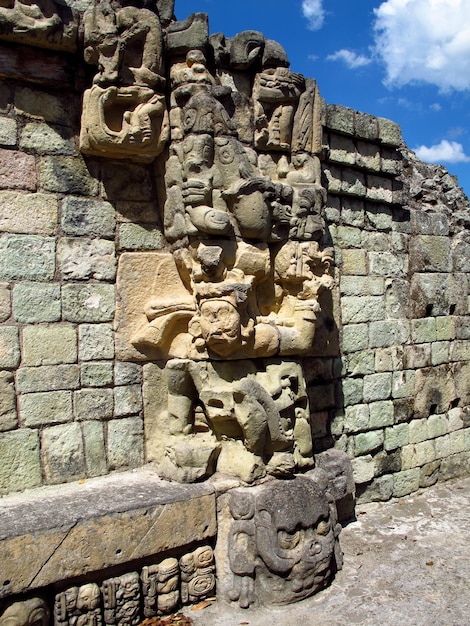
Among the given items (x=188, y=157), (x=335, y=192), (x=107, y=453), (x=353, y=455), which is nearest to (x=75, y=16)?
(x=188, y=157)

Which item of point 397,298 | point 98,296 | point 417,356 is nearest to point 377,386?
point 417,356

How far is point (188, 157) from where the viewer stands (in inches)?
151

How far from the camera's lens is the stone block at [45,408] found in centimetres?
373

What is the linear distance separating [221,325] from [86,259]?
3.43 feet

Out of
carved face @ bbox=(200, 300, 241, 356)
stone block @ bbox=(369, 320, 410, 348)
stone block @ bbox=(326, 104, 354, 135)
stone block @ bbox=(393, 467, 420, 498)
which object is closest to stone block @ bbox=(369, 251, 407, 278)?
stone block @ bbox=(369, 320, 410, 348)

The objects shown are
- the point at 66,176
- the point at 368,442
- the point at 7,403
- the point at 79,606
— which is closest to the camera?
the point at 79,606

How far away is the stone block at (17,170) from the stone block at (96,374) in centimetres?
122

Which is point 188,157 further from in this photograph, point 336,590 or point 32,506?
point 336,590

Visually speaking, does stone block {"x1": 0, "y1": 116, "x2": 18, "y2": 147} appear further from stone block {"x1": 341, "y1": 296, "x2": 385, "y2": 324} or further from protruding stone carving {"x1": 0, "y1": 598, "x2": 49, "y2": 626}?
stone block {"x1": 341, "y1": 296, "x2": 385, "y2": 324}

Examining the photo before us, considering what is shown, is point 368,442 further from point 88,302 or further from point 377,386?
point 88,302

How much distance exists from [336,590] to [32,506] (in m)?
2.02

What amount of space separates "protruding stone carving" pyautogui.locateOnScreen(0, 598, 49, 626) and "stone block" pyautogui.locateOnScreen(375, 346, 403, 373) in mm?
3419

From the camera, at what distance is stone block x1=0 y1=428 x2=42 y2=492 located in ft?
12.0

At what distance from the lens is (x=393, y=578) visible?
3.97m
